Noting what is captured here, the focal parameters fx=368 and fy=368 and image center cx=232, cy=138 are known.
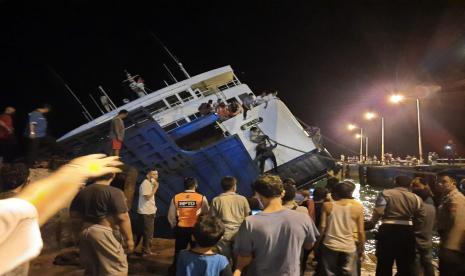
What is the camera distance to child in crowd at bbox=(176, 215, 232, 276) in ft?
7.61

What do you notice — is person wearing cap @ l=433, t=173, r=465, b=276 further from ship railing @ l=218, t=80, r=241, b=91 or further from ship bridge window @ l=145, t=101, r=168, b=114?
ship railing @ l=218, t=80, r=241, b=91

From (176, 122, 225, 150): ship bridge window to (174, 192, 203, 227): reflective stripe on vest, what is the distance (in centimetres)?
729

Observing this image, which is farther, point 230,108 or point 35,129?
point 230,108

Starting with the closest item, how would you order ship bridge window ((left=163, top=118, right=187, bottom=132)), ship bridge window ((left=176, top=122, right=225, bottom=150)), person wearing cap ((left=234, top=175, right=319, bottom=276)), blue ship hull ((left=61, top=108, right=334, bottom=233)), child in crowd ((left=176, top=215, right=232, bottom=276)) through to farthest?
1. child in crowd ((left=176, top=215, right=232, bottom=276))
2. person wearing cap ((left=234, top=175, right=319, bottom=276))
3. blue ship hull ((left=61, top=108, right=334, bottom=233))
4. ship bridge window ((left=176, top=122, right=225, bottom=150))
5. ship bridge window ((left=163, top=118, right=187, bottom=132))

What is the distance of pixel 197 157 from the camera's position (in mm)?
10680

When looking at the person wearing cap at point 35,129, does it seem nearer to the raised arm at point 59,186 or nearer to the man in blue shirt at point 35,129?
the man in blue shirt at point 35,129

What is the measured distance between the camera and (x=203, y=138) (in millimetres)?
12914

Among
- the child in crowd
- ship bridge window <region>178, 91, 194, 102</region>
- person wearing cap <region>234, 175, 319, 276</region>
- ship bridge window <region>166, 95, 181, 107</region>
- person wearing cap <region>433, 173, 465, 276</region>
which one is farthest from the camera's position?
ship bridge window <region>178, 91, 194, 102</region>

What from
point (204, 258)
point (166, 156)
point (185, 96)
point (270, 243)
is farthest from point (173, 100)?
point (204, 258)

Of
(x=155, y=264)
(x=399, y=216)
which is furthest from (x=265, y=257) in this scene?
(x=155, y=264)

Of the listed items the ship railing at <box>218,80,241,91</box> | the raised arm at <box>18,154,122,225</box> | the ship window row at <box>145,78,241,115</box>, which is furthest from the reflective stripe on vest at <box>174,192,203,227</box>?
the ship railing at <box>218,80,241,91</box>

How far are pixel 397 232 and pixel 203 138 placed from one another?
8.96 metres

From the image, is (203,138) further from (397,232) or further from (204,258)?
(204,258)

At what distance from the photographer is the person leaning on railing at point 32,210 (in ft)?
3.13
